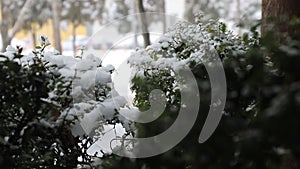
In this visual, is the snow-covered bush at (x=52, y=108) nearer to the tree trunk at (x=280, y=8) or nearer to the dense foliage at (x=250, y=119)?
the dense foliage at (x=250, y=119)

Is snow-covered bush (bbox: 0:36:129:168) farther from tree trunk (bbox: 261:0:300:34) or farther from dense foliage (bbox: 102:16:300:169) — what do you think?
tree trunk (bbox: 261:0:300:34)

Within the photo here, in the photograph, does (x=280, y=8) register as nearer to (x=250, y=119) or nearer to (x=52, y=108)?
(x=250, y=119)

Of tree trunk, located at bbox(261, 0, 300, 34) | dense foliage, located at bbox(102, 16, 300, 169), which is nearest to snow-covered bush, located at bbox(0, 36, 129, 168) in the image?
dense foliage, located at bbox(102, 16, 300, 169)

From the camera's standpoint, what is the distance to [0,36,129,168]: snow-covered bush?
183 centimetres

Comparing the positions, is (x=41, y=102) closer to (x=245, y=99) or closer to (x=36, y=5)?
(x=245, y=99)

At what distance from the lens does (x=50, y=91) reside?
1918 millimetres

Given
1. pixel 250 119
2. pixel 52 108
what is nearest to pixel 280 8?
pixel 250 119

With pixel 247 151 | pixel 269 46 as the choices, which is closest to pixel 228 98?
pixel 269 46

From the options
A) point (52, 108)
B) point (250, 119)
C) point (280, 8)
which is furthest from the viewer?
point (280, 8)

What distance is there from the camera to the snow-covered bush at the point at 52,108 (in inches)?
72.1

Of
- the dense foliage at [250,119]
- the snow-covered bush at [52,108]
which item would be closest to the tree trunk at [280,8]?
the dense foliage at [250,119]

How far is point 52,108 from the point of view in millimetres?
1894

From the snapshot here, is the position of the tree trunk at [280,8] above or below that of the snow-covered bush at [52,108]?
above

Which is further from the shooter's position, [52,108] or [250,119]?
[52,108]
